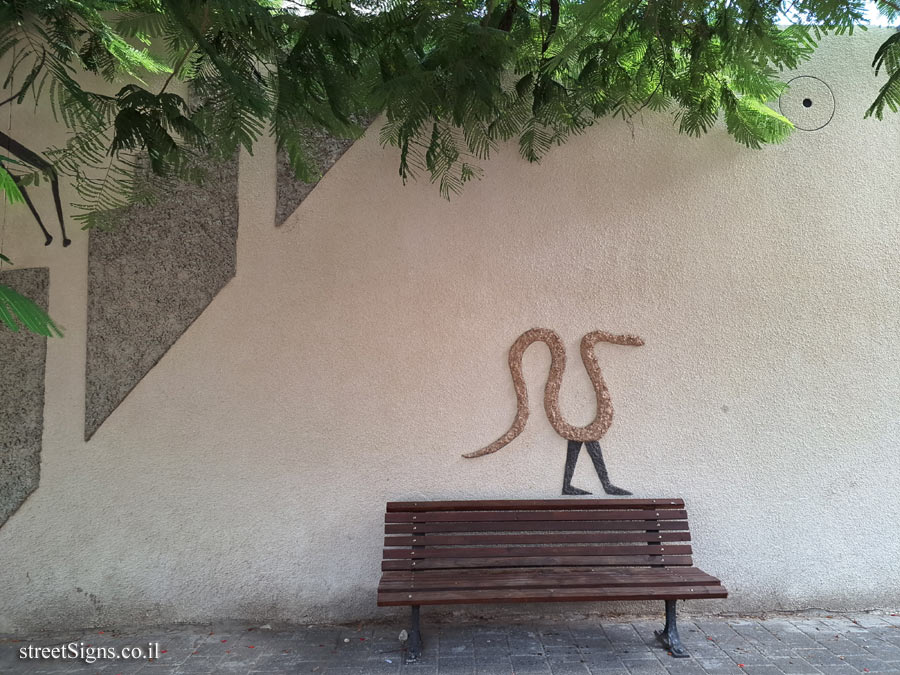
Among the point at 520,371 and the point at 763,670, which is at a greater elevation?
the point at 520,371

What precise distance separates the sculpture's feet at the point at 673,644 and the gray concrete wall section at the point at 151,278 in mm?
3002

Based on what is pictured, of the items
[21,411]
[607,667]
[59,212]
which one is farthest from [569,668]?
[59,212]

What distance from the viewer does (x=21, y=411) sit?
371cm

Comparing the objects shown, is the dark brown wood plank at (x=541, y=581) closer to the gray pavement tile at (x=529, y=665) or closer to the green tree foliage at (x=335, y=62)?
the gray pavement tile at (x=529, y=665)

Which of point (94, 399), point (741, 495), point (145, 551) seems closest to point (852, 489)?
point (741, 495)

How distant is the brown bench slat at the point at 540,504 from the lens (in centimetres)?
362

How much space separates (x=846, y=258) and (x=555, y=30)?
7.62 ft

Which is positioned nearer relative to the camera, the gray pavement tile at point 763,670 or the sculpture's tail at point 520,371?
the gray pavement tile at point 763,670

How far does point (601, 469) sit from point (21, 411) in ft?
10.7

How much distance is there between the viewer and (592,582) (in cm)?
328

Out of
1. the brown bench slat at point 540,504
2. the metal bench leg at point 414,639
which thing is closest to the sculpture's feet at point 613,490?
the brown bench slat at point 540,504

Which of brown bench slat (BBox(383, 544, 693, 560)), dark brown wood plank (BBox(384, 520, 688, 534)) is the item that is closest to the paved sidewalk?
brown bench slat (BBox(383, 544, 693, 560))

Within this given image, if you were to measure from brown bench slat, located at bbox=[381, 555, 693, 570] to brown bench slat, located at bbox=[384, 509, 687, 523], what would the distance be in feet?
0.66

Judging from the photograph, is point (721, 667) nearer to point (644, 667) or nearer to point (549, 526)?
point (644, 667)
